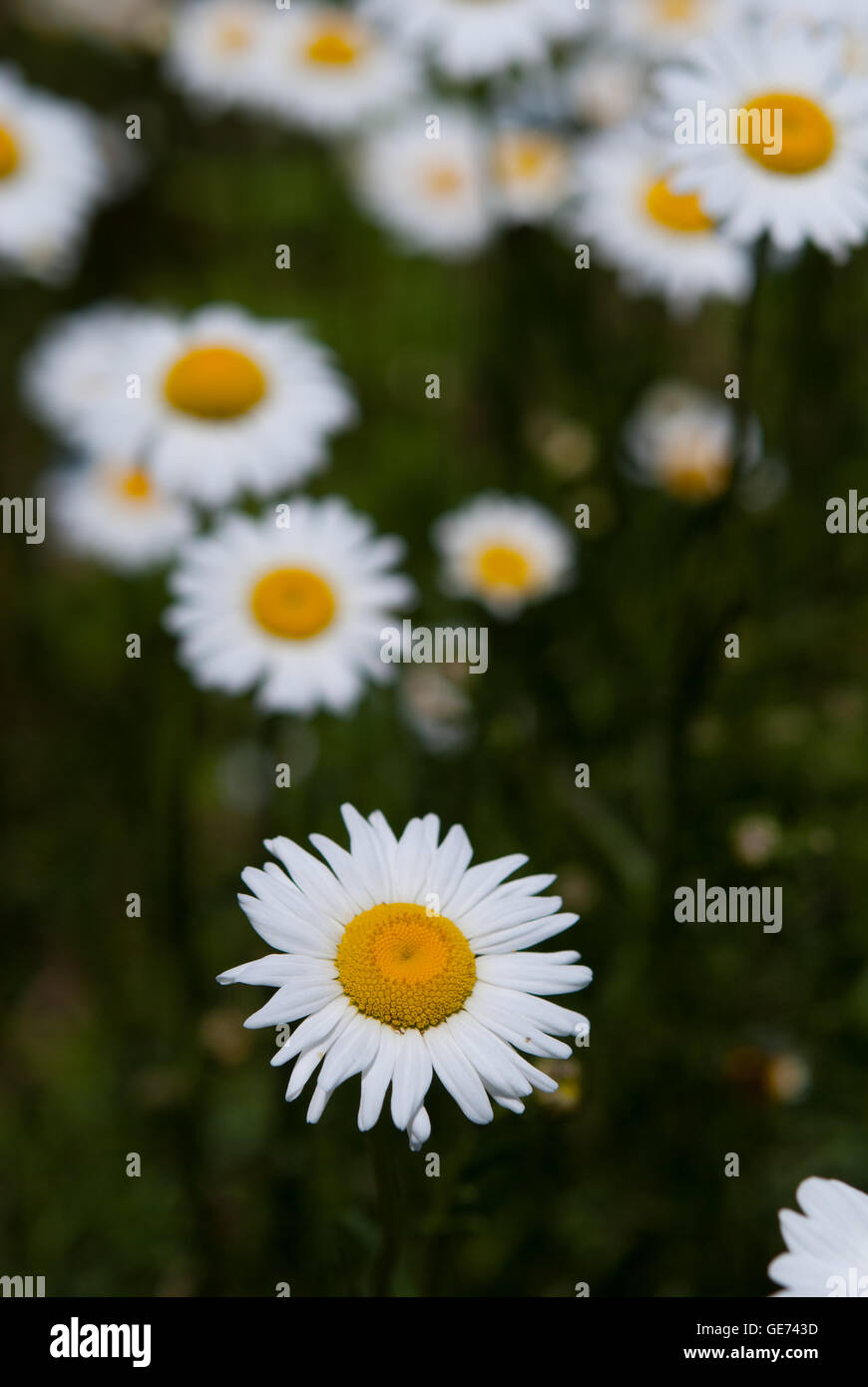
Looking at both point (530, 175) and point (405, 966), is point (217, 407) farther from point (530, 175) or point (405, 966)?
point (530, 175)

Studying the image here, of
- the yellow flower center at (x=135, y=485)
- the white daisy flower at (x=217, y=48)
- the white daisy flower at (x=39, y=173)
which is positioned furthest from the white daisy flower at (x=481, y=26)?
the yellow flower center at (x=135, y=485)

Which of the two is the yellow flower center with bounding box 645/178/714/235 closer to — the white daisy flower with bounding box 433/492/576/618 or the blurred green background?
the blurred green background

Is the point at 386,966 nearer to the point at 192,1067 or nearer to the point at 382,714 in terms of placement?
the point at 192,1067

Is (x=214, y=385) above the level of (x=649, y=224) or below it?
below

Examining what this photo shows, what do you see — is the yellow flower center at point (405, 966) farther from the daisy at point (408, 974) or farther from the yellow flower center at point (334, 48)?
the yellow flower center at point (334, 48)

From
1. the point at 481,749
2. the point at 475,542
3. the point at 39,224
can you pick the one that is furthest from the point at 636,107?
the point at 481,749

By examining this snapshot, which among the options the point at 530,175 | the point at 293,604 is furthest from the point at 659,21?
the point at 293,604

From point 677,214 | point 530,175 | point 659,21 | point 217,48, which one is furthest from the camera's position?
point 217,48
